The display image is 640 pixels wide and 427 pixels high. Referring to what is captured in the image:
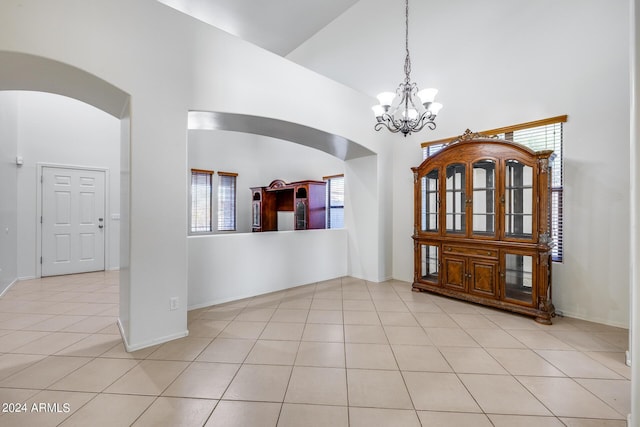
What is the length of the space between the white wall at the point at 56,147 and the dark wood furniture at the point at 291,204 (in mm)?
3033

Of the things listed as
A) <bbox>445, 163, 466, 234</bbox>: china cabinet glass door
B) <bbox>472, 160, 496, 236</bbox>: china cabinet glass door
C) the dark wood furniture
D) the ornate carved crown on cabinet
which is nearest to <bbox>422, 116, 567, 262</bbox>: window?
the ornate carved crown on cabinet

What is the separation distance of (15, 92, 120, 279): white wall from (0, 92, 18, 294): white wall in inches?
4.4

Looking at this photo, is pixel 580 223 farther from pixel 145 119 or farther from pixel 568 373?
pixel 145 119

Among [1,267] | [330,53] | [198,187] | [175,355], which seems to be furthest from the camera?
[198,187]

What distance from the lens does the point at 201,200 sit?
7.26m

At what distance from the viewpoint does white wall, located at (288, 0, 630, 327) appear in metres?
3.02

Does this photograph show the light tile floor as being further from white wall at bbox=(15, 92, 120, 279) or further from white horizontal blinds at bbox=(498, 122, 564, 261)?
white wall at bbox=(15, 92, 120, 279)

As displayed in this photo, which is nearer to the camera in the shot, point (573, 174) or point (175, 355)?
point (175, 355)

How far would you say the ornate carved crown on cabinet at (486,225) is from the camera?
3.21 m

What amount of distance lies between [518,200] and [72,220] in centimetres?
736

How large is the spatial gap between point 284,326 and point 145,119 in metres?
2.43

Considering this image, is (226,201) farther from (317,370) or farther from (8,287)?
(317,370)

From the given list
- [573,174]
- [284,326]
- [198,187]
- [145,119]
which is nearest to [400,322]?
[284,326]

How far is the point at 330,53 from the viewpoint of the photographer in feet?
19.6
